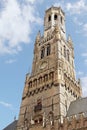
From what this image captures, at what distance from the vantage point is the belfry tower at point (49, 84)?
133ft

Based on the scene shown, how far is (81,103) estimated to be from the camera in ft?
140

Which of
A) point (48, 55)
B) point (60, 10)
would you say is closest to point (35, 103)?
point (48, 55)

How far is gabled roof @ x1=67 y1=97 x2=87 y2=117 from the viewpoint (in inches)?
1575

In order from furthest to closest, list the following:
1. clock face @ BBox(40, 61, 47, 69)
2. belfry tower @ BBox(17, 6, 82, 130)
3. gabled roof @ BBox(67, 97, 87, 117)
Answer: clock face @ BBox(40, 61, 47, 69), belfry tower @ BBox(17, 6, 82, 130), gabled roof @ BBox(67, 97, 87, 117)

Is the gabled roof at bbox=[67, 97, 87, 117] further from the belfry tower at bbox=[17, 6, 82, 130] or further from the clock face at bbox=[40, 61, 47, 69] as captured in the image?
the clock face at bbox=[40, 61, 47, 69]

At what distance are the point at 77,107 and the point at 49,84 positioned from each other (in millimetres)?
6640

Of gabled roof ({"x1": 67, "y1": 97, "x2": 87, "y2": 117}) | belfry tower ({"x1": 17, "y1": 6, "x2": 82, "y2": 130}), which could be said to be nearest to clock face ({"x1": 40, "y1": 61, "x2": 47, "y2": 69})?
belfry tower ({"x1": 17, "y1": 6, "x2": 82, "y2": 130})

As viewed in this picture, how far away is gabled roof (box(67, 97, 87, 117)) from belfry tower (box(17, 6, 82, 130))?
29.3 inches

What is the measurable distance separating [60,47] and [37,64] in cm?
597

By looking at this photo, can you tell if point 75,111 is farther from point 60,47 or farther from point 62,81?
point 60,47

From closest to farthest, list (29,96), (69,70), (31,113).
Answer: (31,113) < (29,96) < (69,70)

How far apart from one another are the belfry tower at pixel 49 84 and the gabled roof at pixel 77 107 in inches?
29.3

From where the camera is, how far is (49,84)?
44.8 m

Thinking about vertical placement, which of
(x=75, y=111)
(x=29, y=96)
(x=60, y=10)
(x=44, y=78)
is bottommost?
(x=75, y=111)
